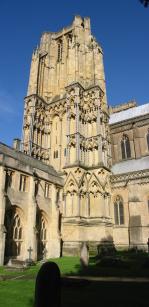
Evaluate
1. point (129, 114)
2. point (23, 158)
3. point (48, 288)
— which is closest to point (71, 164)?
point (23, 158)

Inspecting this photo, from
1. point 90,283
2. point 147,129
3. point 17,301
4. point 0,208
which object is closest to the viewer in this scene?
point 17,301

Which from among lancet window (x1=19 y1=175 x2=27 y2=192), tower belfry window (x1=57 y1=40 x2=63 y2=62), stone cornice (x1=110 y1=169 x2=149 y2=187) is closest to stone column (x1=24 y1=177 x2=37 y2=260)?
lancet window (x1=19 y1=175 x2=27 y2=192)

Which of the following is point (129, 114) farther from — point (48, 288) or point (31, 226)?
point (48, 288)

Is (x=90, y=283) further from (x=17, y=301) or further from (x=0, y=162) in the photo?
(x=0, y=162)

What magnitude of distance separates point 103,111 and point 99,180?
1199cm

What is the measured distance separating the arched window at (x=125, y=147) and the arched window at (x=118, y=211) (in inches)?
305

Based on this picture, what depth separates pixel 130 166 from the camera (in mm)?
35844

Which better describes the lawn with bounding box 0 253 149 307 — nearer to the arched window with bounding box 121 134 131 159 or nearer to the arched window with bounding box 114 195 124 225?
the arched window with bounding box 114 195 124 225

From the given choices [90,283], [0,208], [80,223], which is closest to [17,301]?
[90,283]

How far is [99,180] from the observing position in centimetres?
3131

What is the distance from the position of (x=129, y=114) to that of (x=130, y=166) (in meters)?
12.3

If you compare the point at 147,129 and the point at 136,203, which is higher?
the point at 147,129

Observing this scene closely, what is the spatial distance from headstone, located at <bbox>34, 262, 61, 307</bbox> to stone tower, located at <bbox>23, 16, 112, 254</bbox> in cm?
2364

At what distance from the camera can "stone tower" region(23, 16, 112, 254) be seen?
1169 inches
